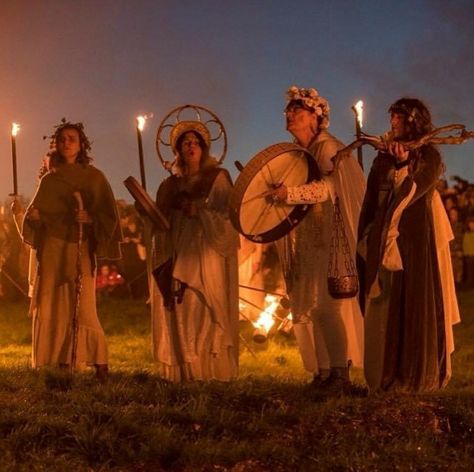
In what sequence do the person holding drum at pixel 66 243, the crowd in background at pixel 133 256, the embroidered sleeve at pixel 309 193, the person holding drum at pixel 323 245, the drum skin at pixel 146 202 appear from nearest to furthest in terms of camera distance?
1. the embroidered sleeve at pixel 309 193
2. the person holding drum at pixel 323 245
3. the drum skin at pixel 146 202
4. the person holding drum at pixel 66 243
5. the crowd in background at pixel 133 256

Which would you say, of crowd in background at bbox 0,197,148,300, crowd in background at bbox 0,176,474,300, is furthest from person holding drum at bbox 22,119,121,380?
crowd in background at bbox 0,197,148,300

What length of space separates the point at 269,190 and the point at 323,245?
0.66m

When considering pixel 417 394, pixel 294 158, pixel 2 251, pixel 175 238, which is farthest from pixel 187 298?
pixel 2 251

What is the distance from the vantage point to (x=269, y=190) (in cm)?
701

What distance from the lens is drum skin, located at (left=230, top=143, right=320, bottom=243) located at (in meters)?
6.79

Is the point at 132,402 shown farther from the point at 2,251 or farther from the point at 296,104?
the point at 2,251

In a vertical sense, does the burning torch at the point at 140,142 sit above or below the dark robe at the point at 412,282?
above

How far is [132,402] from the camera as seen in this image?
21.3 ft

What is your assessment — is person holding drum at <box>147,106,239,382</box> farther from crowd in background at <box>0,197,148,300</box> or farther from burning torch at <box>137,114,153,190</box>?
crowd in background at <box>0,197,148,300</box>

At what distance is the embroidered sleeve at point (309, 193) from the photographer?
274 inches

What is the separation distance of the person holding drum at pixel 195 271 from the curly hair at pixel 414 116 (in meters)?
1.76

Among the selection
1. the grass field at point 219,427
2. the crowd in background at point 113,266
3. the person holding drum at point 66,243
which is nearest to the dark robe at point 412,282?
the grass field at point 219,427

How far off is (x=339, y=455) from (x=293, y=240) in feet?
7.44

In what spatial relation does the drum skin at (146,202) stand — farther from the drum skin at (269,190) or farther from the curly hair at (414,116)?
the curly hair at (414,116)
